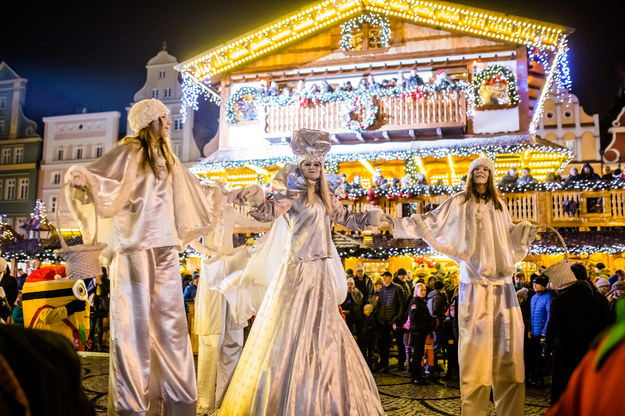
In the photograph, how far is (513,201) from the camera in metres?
13.4

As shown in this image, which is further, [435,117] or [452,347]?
[435,117]

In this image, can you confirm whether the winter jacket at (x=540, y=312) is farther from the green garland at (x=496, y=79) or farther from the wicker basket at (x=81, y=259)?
the green garland at (x=496, y=79)

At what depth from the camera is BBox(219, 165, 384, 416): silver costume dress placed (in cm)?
373

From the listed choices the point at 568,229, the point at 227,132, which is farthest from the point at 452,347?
the point at 227,132

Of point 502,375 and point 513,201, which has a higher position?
point 513,201

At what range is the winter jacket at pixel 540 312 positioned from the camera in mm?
7977

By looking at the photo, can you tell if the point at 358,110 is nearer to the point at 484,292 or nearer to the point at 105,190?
the point at 484,292

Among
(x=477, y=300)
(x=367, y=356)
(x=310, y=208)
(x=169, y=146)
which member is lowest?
(x=367, y=356)

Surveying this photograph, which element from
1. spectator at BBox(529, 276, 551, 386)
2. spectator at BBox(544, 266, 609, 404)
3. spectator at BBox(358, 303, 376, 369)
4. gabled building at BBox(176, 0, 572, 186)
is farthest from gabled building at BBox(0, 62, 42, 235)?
spectator at BBox(544, 266, 609, 404)

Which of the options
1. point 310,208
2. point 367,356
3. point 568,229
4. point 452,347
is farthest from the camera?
point 568,229

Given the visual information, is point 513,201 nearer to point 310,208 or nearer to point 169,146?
point 310,208

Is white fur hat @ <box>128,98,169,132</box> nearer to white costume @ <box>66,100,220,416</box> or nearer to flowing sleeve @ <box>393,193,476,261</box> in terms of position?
white costume @ <box>66,100,220,416</box>

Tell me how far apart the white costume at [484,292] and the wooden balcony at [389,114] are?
11886 millimetres

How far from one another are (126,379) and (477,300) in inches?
118
